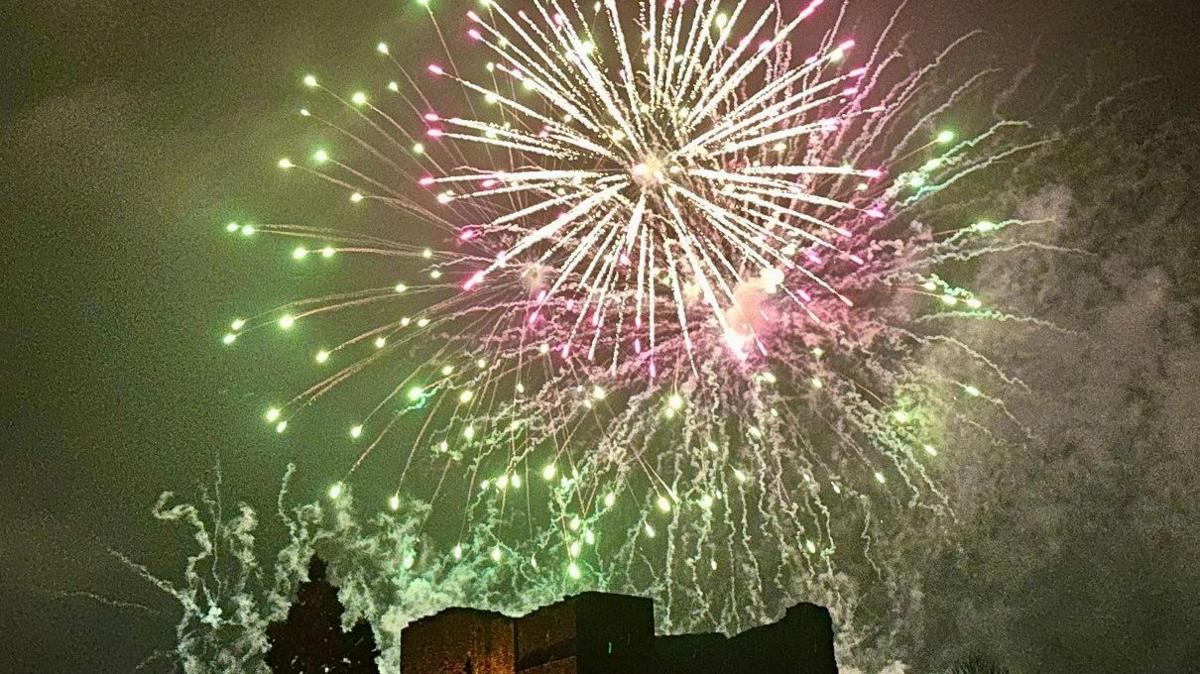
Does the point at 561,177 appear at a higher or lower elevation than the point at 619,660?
higher

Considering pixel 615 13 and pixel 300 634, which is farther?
pixel 300 634

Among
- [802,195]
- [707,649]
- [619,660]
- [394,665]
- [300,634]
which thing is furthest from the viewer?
[394,665]

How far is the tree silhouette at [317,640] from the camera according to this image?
1213 inches

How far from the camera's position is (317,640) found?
3123 cm

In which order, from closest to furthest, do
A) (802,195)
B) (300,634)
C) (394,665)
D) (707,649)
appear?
(802,195)
(300,634)
(707,649)
(394,665)

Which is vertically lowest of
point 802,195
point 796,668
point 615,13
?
point 796,668

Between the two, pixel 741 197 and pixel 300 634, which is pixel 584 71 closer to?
pixel 741 197

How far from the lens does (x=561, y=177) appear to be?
20922 mm

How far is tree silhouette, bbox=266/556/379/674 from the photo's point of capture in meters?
30.8

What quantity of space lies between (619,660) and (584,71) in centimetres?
2050

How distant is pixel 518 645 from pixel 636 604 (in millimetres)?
4427

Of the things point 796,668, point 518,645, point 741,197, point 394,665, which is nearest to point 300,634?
point 518,645

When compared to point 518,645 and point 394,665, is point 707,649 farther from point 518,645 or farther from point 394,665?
point 394,665

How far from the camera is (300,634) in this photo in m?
31.3
